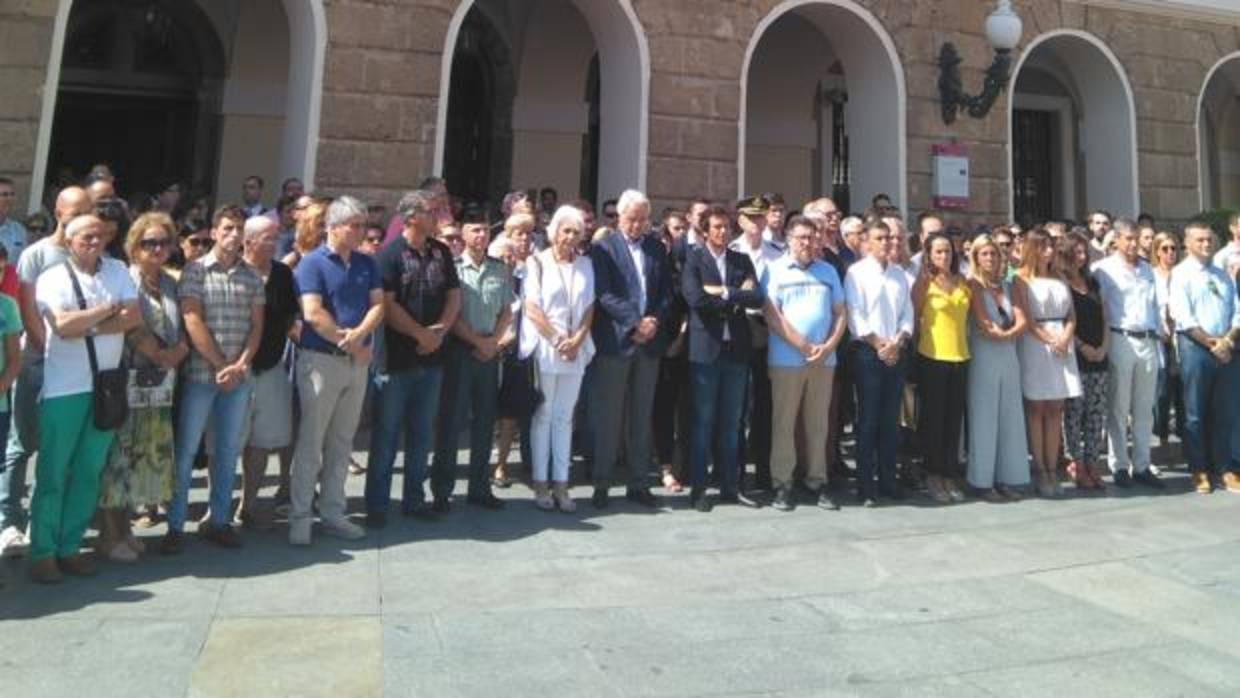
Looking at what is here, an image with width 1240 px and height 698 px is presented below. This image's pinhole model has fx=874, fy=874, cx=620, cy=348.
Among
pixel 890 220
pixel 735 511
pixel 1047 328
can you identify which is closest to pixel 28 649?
pixel 735 511

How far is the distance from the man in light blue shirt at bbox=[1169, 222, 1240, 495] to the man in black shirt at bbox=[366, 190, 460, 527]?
18.6 feet

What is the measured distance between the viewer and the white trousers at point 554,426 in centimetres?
572

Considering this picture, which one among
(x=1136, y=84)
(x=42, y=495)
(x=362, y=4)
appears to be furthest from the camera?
(x=1136, y=84)

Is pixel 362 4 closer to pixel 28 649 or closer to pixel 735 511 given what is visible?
pixel 735 511

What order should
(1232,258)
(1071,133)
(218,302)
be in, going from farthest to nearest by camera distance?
(1071,133) < (1232,258) < (218,302)

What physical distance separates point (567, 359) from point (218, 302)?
2.09 metres

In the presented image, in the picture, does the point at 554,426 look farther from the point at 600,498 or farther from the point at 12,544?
the point at 12,544

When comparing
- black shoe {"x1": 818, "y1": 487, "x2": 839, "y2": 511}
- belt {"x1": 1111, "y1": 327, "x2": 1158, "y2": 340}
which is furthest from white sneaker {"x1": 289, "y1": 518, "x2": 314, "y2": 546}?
belt {"x1": 1111, "y1": 327, "x2": 1158, "y2": 340}

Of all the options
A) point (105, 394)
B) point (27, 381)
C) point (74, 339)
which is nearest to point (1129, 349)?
point (105, 394)

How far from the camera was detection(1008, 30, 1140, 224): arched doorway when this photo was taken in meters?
12.2

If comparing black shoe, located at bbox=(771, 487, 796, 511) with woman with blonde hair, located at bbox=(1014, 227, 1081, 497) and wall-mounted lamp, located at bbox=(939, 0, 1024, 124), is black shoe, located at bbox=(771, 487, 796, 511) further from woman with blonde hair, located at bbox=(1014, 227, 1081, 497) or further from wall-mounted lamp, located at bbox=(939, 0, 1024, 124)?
wall-mounted lamp, located at bbox=(939, 0, 1024, 124)

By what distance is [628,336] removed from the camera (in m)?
5.78

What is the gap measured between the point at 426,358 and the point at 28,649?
2.52m

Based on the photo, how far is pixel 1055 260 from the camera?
264 inches
